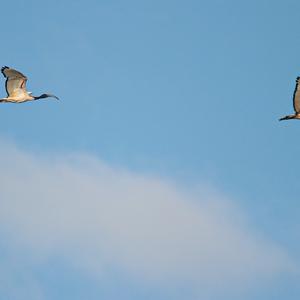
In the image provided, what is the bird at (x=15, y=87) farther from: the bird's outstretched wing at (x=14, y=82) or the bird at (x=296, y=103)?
the bird at (x=296, y=103)

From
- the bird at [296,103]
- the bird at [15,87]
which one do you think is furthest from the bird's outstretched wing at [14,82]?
the bird at [296,103]

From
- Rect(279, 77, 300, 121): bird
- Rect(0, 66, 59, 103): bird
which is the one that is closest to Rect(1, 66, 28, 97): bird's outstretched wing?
Rect(0, 66, 59, 103): bird

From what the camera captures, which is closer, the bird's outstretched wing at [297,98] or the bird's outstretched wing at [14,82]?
the bird's outstretched wing at [297,98]

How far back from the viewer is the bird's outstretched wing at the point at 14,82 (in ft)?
279

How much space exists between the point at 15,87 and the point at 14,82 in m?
0.50

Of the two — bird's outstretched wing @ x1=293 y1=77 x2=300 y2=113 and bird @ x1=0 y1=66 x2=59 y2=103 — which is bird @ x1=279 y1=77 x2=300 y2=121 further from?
bird @ x1=0 y1=66 x2=59 y2=103

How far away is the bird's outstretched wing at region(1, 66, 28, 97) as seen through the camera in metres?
84.9

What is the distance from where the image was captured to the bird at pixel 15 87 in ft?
279

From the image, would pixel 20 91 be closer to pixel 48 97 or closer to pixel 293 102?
pixel 48 97

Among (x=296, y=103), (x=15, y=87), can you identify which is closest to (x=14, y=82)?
(x=15, y=87)

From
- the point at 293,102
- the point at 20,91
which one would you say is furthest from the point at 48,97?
the point at 293,102

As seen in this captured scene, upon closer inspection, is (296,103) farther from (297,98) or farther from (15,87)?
(15,87)

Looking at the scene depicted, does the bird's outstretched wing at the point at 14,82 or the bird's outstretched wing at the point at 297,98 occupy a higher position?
the bird's outstretched wing at the point at 14,82

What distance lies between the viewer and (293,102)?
8588 cm
